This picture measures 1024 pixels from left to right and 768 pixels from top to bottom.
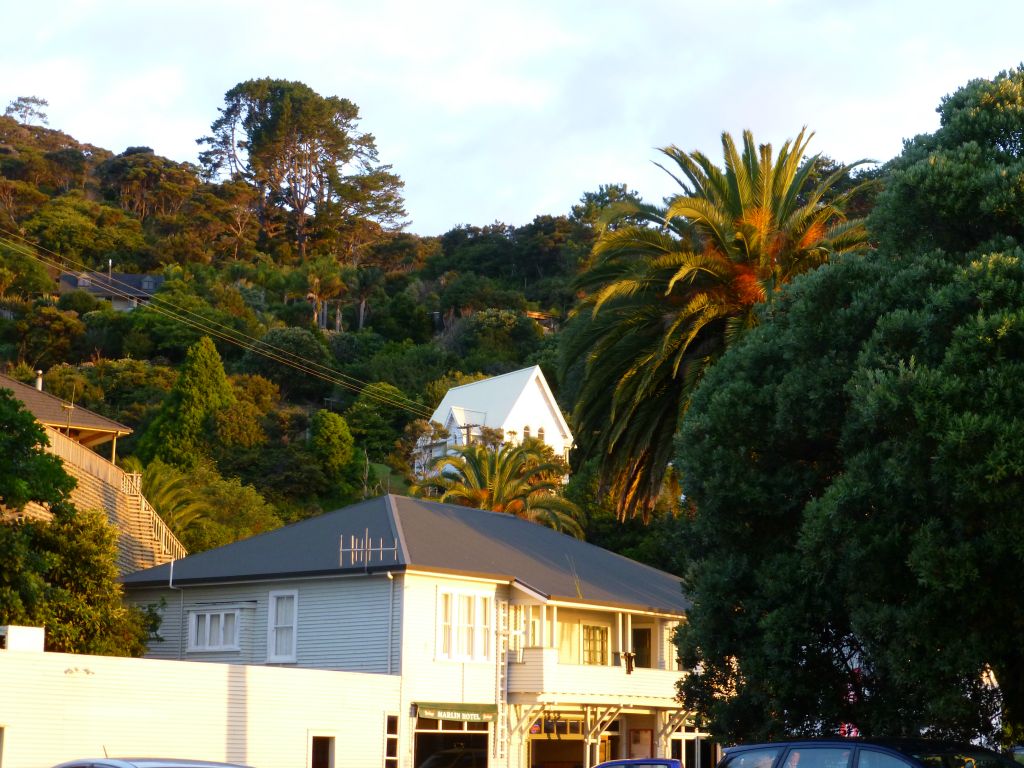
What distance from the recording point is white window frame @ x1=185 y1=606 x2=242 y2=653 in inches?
1357

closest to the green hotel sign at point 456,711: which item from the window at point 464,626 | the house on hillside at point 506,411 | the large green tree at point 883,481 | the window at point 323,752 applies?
the window at point 464,626

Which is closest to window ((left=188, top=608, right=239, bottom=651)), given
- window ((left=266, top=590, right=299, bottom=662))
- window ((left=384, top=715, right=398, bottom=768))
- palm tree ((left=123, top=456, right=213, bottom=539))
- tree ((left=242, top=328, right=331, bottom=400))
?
window ((left=266, top=590, right=299, bottom=662))

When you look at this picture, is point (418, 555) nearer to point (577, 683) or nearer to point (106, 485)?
point (577, 683)

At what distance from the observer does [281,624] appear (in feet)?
111

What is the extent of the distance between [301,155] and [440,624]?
105m

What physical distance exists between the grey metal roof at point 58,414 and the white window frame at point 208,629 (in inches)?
382

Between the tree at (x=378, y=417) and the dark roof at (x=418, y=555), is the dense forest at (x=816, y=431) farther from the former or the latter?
the tree at (x=378, y=417)

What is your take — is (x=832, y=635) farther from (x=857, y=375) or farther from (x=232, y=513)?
(x=232, y=513)

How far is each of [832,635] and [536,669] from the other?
1845 cm

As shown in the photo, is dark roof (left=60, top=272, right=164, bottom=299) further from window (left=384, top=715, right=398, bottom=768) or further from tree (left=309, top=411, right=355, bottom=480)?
window (left=384, top=715, right=398, bottom=768)

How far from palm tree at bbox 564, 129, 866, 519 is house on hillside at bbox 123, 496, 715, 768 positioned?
8.37 metres

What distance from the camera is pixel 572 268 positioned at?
351 ft

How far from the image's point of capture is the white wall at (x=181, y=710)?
23.4 metres

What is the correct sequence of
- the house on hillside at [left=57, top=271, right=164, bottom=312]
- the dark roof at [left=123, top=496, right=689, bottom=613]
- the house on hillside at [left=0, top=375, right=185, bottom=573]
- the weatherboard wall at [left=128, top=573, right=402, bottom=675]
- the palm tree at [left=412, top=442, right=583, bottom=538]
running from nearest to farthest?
1. the weatherboard wall at [left=128, top=573, right=402, bottom=675]
2. the dark roof at [left=123, top=496, right=689, bottom=613]
3. the house on hillside at [left=0, top=375, right=185, bottom=573]
4. the palm tree at [left=412, top=442, right=583, bottom=538]
5. the house on hillside at [left=57, top=271, right=164, bottom=312]
